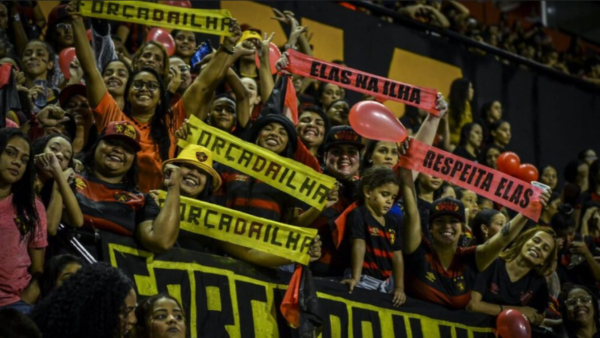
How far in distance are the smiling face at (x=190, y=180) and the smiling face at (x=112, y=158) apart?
1.15ft

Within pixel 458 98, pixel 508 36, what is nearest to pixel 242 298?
pixel 458 98

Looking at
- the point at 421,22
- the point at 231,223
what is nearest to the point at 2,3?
the point at 231,223

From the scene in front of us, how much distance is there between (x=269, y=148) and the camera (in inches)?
237

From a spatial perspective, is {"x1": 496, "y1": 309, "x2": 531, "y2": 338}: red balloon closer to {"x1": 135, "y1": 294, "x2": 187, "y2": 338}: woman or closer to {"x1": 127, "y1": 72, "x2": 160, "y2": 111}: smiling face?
{"x1": 135, "y1": 294, "x2": 187, "y2": 338}: woman

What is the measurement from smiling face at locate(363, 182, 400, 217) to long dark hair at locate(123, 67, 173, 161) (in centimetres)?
130

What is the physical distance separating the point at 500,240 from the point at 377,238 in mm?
941

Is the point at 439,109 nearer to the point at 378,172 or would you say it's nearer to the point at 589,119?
the point at 378,172

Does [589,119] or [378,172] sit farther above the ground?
[589,119]

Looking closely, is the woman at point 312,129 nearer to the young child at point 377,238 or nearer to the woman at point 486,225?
the young child at point 377,238

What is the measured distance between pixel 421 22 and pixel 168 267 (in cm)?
701

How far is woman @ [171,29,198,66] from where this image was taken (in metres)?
7.89

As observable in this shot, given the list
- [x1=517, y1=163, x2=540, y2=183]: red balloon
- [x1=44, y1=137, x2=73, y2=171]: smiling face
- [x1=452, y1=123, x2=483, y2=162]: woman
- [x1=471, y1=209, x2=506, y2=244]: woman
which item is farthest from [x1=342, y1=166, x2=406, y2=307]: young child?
[x1=452, y1=123, x2=483, y2=162]: woman

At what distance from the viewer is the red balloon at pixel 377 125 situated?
6355 millimetres

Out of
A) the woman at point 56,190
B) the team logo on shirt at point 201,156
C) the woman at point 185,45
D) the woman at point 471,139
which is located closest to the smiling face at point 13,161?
the woman at point 56,190
